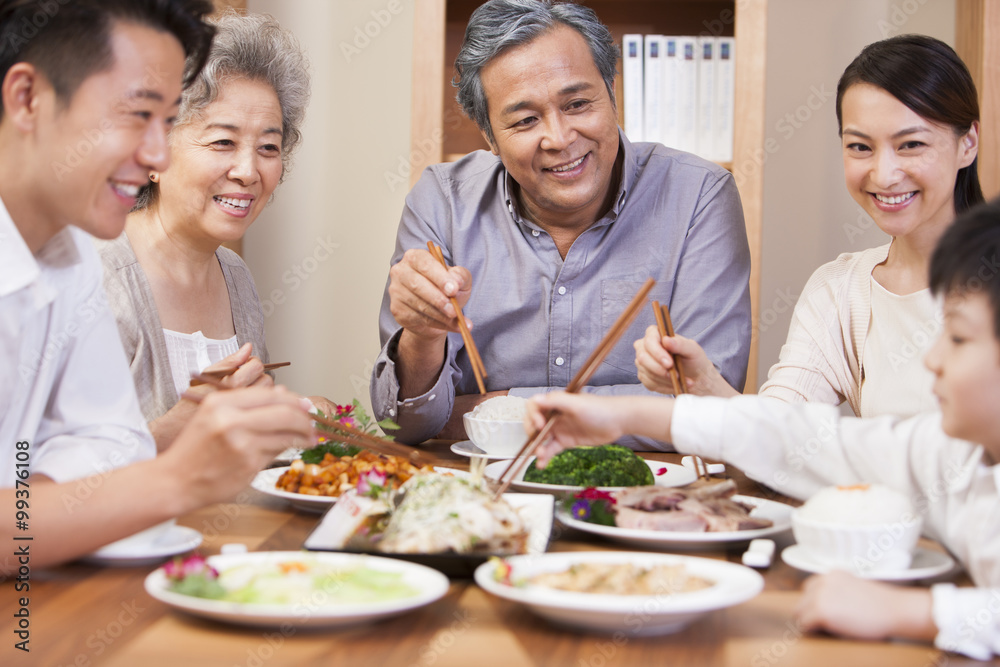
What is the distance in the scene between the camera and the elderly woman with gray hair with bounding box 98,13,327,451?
209cm

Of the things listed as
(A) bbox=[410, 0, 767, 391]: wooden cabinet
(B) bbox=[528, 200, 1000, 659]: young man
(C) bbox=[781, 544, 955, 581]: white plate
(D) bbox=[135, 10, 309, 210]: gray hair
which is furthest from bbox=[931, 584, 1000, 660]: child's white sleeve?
(A) bbox=[410, 0, 767, 391]: wooden cabinet

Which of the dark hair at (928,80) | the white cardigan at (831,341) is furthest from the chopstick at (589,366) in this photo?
the dark hair at (928,80)

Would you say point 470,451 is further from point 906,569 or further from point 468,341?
point 906,569

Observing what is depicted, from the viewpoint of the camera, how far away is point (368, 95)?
352 cm

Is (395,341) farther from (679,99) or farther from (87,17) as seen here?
(679,99)

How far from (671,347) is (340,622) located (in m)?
0.91

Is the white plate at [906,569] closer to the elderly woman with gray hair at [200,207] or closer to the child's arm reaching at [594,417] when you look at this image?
the child's arm reaching at [594,417]

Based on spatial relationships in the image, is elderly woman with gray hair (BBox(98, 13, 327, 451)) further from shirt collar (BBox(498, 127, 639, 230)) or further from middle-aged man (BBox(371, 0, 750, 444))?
shirt collar (BBox(498, 127, 639, 230))

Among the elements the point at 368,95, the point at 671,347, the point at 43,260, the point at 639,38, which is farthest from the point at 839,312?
the point at 368,95

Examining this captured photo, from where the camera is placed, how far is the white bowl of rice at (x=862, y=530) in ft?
3.33

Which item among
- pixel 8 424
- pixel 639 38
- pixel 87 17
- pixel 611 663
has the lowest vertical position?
pixel 611 663

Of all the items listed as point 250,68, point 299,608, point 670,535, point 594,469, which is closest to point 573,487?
point 594,469

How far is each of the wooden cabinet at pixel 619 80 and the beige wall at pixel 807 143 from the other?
0.26m

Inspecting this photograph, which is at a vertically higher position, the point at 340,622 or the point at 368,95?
the point at 368,95
